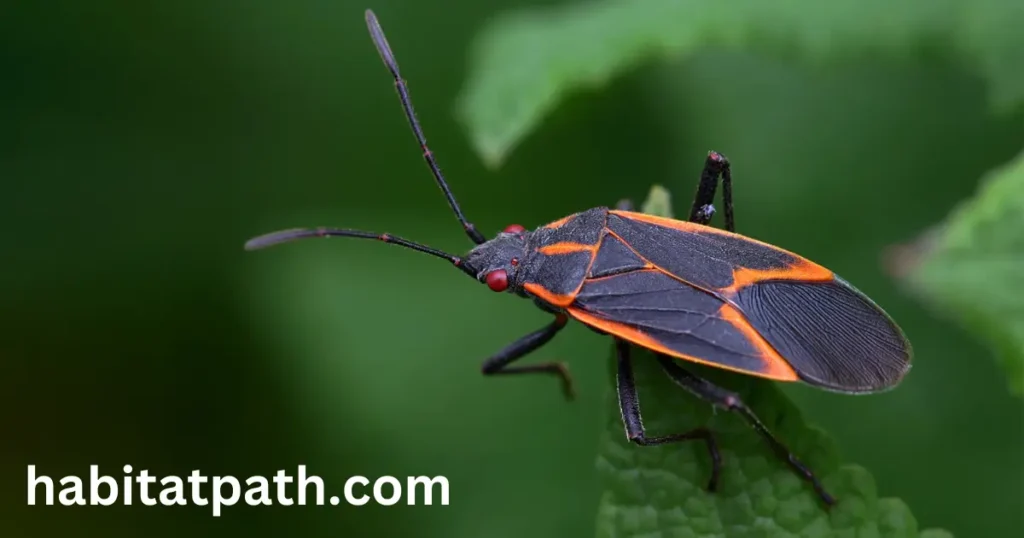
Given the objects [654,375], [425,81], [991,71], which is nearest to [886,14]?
[991,71]

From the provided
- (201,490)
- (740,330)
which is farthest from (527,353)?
(201,490)

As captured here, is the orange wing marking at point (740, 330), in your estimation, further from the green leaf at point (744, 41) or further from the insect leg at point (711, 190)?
the green leaf at point (744, 41)

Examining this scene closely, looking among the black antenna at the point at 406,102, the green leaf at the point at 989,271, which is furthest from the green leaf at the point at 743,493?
the black antenna at the point at 406,102

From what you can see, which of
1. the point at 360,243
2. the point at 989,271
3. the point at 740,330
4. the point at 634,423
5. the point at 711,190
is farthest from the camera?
the point at 360,243

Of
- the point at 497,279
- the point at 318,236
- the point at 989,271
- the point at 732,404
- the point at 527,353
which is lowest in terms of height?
the point at 732,404

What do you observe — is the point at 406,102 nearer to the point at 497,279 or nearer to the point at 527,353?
the point at 497,279

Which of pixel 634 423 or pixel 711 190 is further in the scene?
pixel 711 190
